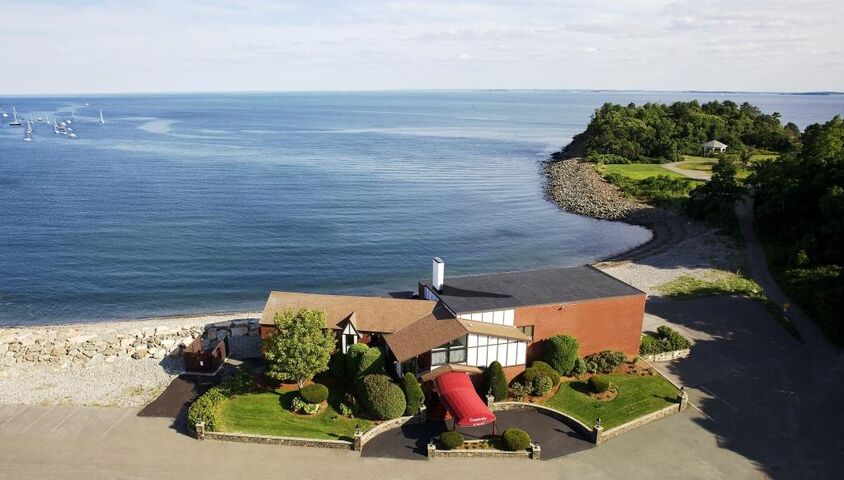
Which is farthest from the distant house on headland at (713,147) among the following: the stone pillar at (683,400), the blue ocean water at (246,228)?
the stone pillar at (683,400)

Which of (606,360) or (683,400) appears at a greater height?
(606,360)

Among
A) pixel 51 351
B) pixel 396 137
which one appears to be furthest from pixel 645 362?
pixel 396 137

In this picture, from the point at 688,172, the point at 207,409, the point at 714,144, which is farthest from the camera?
the point at 714,144

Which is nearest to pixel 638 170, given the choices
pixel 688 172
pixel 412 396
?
pixel 688 172

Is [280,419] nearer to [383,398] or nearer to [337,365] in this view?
[337,365]

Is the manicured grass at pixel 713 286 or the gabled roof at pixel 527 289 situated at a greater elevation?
the gabled roof at pixel 527 289

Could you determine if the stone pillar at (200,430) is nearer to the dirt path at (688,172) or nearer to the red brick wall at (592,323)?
the red brick wall at (592,323)

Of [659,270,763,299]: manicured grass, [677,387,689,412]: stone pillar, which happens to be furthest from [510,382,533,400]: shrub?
[659,270,763,299]: manicured grass
